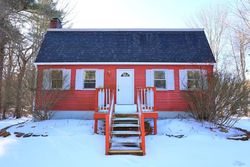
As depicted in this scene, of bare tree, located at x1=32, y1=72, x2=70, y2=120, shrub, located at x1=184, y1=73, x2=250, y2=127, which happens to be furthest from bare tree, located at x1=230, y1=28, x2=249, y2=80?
bare tree, located at x1=32, y1=72, x2=70, y2=120

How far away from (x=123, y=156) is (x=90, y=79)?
6.08 metres

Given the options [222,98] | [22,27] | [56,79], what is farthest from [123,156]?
[22,27]

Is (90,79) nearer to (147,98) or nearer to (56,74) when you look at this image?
(56,74)

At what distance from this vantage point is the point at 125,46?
1235 centimetres

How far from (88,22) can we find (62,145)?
1482cm

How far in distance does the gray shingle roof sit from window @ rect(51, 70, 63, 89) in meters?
0.69

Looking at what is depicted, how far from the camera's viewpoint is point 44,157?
20.6ft

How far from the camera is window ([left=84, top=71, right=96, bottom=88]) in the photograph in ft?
37.8

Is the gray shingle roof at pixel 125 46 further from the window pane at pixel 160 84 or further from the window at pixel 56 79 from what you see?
the window pane at pixel 160 84

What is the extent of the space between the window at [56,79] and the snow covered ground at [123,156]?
2473 mm

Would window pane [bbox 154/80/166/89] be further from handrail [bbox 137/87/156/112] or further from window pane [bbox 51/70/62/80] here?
window pane [bbox 51/70/62/80]

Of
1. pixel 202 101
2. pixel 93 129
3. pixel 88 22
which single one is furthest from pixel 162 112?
pixel 88 22

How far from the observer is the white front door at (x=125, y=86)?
11228 millimetres

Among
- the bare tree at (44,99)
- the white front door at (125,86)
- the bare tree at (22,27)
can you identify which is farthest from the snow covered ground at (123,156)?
the bare tree at (22,27)
